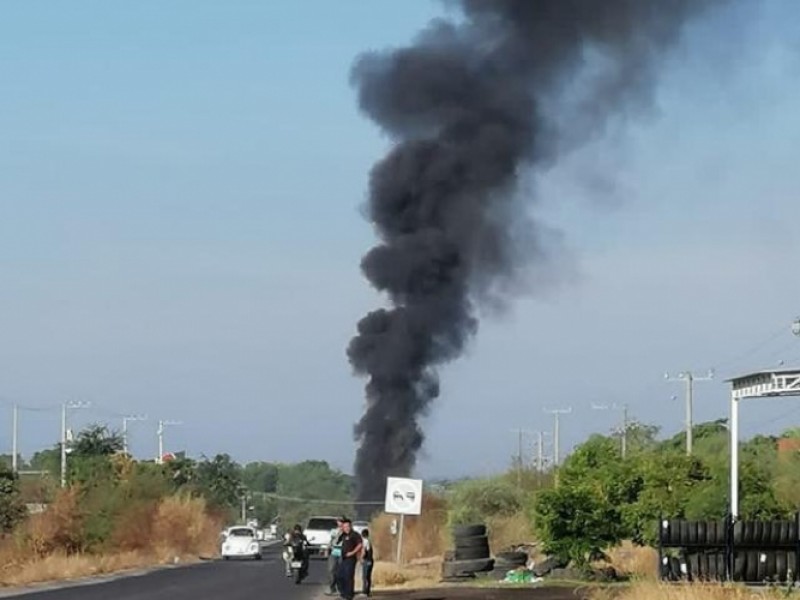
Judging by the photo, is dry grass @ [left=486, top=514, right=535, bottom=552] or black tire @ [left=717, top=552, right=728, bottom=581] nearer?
black tire @ [left=717, top=552, right=728, bottom=581]

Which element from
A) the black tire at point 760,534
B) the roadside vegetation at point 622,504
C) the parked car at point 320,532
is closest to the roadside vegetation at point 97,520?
the parked car at point 320,532

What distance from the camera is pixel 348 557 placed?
34094 millimetres

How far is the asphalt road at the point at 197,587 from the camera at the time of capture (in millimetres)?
37594

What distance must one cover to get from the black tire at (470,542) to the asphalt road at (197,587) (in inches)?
167

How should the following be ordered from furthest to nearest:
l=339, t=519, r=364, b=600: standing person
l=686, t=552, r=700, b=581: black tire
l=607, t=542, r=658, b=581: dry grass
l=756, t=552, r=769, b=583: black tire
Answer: l=607, t=542, r=658, b=581: dry grass < l=339, t=519, r=364, b=600: standing person < l=756, t=552, r=769, b=583: black tire < l=686, t=552, r=700, b=581: black tire

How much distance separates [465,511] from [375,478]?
4598mm

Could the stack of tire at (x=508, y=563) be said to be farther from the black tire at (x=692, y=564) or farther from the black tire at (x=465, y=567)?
the black tire at (x=692, y=564)

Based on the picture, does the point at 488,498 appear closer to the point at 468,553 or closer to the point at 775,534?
the point at 468,553

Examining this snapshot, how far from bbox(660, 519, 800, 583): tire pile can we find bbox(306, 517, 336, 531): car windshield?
128ft

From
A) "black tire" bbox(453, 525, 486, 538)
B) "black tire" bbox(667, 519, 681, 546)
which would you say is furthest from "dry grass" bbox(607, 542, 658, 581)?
"black tire" bbox(667, 519, 681, 546)

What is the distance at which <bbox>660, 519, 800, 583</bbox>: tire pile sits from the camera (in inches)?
1323

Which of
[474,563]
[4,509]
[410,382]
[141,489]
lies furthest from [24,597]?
[141,489]

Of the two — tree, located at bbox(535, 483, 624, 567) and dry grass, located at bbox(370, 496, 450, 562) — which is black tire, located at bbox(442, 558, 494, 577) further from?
dry grass, located at bbox(370, 496, 450, 562)

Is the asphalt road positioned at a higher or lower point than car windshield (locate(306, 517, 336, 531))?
higher
